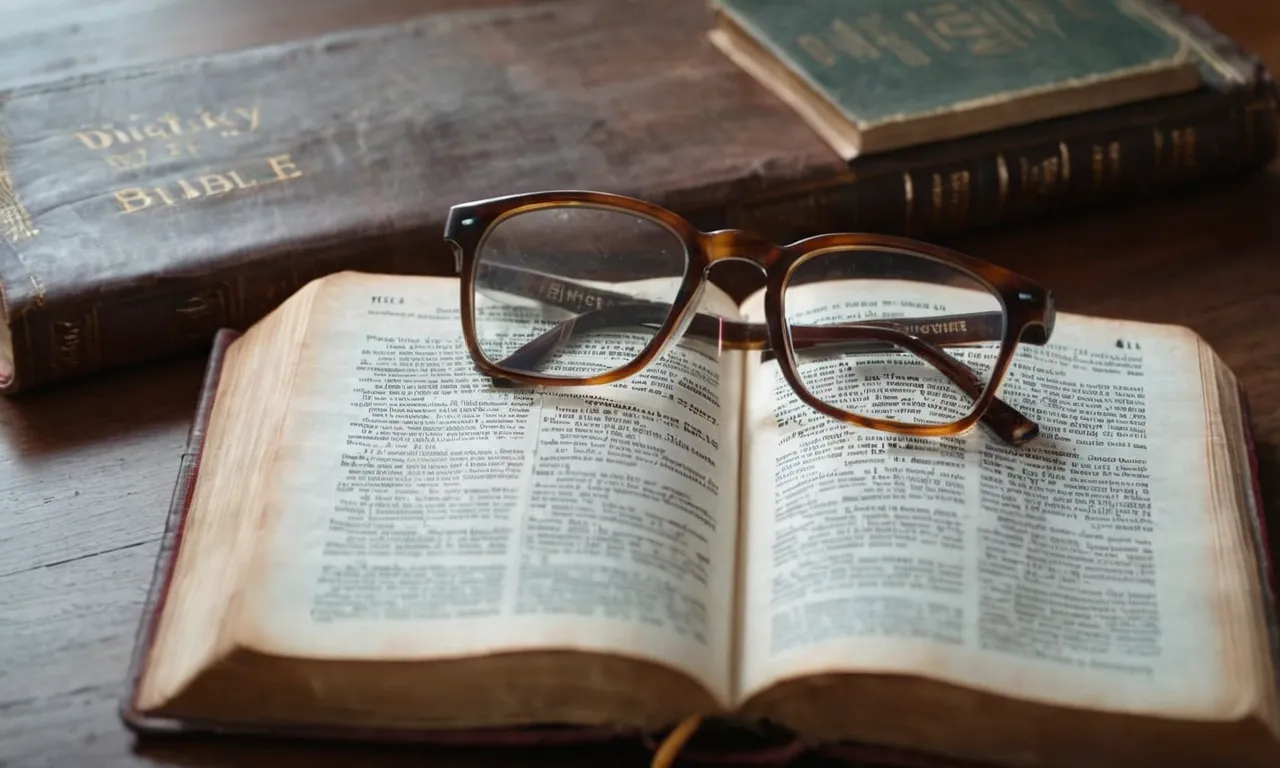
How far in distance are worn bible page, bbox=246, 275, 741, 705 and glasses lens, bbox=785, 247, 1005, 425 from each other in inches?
2.1

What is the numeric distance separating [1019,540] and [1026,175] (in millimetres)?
355

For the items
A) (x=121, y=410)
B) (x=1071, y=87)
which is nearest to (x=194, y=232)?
(x=121, y=410)

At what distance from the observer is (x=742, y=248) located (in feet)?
2.30

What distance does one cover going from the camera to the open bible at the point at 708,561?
54cm

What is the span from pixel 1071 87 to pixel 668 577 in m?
0.51

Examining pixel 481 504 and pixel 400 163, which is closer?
pixel 481 504

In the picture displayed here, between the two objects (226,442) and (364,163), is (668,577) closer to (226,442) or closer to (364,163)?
(226,442)

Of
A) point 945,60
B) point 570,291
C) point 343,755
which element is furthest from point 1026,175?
point 343,755

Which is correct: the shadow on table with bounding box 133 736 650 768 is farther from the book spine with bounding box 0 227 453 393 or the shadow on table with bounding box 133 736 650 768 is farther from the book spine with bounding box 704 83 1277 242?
the book spine with bounding box 704 83 1277 242

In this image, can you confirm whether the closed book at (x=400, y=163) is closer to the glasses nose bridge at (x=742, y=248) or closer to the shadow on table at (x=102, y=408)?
the shadow on table at (x=102, y=408)

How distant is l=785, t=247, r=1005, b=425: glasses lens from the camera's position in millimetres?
680

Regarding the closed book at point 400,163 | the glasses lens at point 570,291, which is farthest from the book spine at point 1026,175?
the glasses lens at point 570,291

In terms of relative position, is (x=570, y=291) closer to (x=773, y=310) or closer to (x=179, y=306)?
(x=773, y=310)

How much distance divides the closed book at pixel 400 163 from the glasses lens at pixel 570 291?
0.09 m
